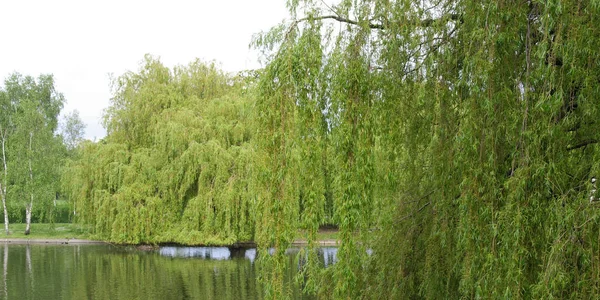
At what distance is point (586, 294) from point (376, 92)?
→ 173 cm

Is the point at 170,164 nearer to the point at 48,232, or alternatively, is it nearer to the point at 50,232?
the point at 50,232

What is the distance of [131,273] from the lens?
14.7 meters

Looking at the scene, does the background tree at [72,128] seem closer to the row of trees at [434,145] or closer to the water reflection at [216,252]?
the water reflection at [216,252]

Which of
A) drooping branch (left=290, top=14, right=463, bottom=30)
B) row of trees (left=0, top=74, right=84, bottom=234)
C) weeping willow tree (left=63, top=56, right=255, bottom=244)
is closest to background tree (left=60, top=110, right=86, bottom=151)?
row of trees (left=0, top=74, right=84, bottom=234)

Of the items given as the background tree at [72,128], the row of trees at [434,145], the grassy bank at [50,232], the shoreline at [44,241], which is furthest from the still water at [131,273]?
the background tree at [72,128]

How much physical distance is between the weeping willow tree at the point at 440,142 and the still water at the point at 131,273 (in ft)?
25.9

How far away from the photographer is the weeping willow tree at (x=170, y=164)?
55.5ft

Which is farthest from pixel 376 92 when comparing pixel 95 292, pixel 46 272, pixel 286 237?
pixel 46 272

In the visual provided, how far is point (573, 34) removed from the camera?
8.86 feet

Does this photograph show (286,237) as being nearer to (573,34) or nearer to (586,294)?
(586,294)

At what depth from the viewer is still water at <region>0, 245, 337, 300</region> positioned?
12227mm

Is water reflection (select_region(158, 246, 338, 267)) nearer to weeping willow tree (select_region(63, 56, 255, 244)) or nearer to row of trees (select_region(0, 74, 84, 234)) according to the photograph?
weeping willow tree (select_region(63, 56, 255, 244))

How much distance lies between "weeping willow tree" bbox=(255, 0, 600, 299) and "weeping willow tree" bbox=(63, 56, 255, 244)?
12.1m

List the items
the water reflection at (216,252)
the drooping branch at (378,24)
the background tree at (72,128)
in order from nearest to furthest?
the drooping branch at (378,24)
the water reflection at (216,252)
the background tree at (72,128)
